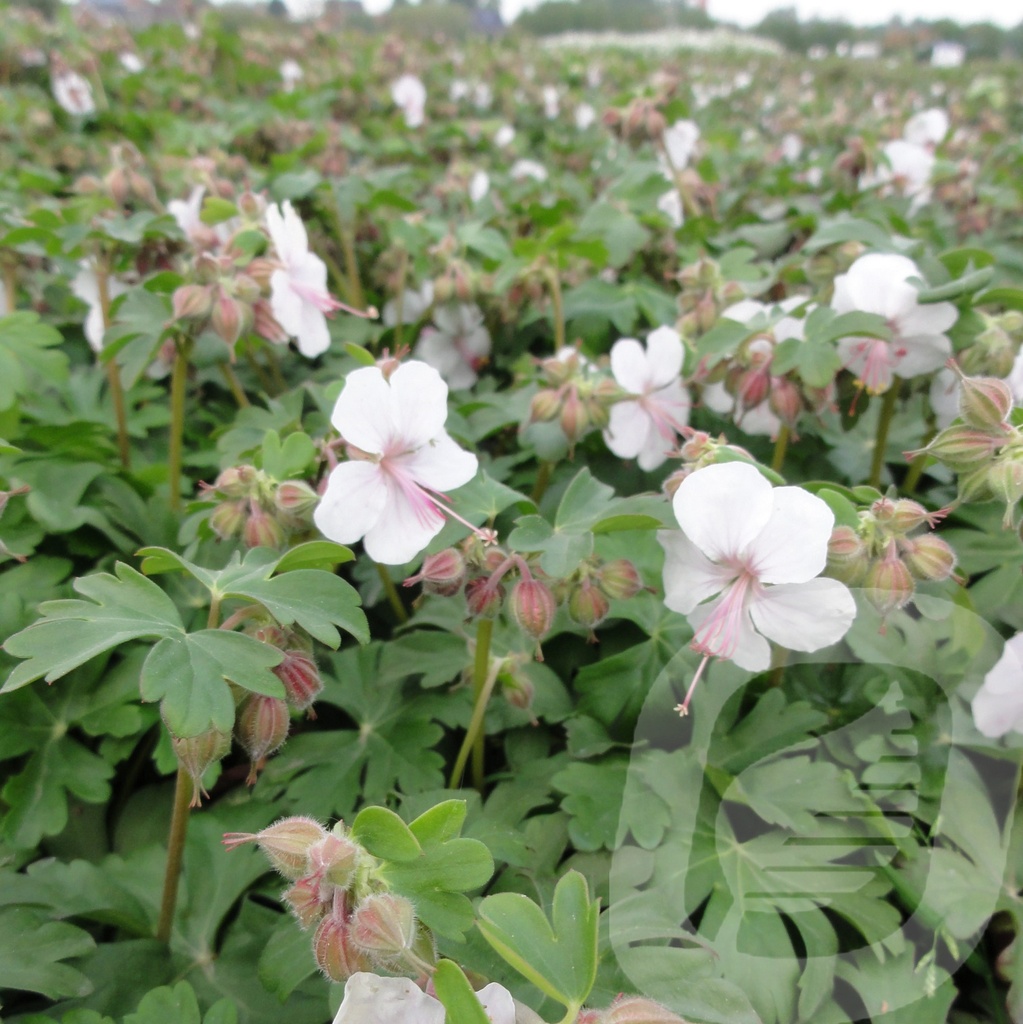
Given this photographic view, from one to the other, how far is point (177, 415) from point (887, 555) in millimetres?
1084

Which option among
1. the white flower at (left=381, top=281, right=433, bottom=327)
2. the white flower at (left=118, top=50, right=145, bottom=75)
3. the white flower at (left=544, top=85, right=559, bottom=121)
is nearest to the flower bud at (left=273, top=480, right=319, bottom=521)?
the white flower at (left=381, top=281, right=433, bottom=327)

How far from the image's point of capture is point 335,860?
64 centimetres

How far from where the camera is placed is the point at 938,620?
1.04 m

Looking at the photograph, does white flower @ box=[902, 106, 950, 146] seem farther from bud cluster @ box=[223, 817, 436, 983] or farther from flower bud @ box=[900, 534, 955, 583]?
bud cluster @ box=[223, 817, 436, 983]

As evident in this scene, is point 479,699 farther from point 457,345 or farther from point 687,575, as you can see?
point 457,345

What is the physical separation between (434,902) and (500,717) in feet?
1.46

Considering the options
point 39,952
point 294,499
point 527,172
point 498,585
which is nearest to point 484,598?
point 498,585

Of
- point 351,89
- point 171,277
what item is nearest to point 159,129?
point 351,89

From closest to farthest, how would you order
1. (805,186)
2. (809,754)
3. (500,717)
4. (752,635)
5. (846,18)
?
(752,635) < (809,754) < (500,717) < (805,186) < (846,18)

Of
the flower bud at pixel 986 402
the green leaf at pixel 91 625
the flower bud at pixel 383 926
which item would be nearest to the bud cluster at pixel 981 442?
the flower bud at pixel 986 402

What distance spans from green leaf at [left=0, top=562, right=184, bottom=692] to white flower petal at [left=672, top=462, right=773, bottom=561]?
512 millimetres

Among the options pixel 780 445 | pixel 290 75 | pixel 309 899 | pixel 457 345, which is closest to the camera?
pixel 309 899

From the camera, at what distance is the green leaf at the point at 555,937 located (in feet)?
2.01

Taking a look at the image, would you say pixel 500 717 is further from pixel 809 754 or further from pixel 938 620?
pixel 938 620
